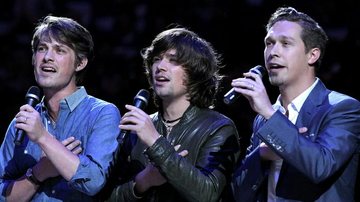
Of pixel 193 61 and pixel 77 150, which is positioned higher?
pixel 193 61

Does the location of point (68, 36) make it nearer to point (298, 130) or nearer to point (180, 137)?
point (180, 137)

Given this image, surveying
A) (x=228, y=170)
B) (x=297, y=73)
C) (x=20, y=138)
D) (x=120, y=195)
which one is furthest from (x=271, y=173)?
(x=20, y=138)

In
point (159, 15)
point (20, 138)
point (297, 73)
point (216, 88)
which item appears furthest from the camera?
point (159, 15)

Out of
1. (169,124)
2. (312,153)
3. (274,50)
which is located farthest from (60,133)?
(312,153)

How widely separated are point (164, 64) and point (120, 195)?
1.80ft

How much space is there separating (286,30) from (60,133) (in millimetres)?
984

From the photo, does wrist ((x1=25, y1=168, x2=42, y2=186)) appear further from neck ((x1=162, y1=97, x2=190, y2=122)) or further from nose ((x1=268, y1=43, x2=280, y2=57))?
nose ((x1=268, y1=43, x2=280, y2=57))

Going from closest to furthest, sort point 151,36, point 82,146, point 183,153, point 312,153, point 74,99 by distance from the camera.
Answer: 1. point 312,153
2. point 183,153
3. point 82,146
4. point 74,99
5. point 151,36

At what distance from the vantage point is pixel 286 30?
2891 mm

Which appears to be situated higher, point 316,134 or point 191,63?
point 191,63

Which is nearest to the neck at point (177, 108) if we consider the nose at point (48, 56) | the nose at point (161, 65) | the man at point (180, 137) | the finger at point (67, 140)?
the man at point (180, 137)

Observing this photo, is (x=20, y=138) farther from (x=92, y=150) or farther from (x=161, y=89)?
(x=161, y=89)

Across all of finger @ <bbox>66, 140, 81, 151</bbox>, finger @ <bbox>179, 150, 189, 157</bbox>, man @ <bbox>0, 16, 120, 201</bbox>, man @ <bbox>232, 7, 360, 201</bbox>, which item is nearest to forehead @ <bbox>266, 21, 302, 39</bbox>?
man @ <bbox>232, 7, 360, 201</bbox>

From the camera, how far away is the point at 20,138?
2666mm
